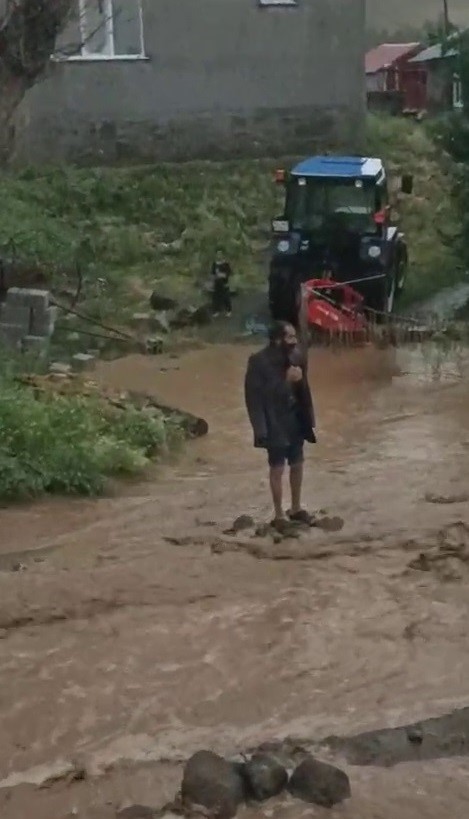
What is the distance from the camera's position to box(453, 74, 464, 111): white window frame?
16078 mm

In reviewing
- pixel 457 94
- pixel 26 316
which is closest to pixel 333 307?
pixel 26 316

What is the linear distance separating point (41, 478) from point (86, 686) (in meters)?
3.29

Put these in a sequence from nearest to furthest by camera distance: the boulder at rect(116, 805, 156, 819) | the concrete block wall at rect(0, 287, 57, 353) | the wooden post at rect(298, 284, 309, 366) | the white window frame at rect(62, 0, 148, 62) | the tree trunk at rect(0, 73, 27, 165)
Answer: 1. the boulder at rect(116, 805, 156, 819)
2. the wooden post at rect(298, 284, 309, 366)
3. the tree trunk at rect(0, 73, 27, 165)
4. the concrete block wall at rect(0, 287, 57, 353)
5. the white window frame at rect(62, 0, 148, 62)

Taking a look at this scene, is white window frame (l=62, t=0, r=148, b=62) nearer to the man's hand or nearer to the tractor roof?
the tractor roof

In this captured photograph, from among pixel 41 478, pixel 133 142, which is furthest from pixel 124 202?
pixel 41 478

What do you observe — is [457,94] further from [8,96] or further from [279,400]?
[279,400]

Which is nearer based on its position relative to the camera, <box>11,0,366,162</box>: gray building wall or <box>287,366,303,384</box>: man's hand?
<box>287,366,303,384</box>: man's hand

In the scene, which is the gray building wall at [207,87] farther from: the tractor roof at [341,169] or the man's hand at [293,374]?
the man's hand at [293,374]

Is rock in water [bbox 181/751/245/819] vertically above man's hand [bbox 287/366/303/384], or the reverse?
man's hand [bbox 287/366/303/384]

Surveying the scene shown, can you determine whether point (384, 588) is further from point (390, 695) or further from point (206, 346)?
point (206, 346)

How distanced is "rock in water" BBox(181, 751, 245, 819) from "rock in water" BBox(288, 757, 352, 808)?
231 mm

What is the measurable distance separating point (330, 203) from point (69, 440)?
6.65 metres

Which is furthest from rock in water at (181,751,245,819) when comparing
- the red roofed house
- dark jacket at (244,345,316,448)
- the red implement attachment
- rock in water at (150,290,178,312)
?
the red roofed house

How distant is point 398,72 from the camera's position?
121ft
